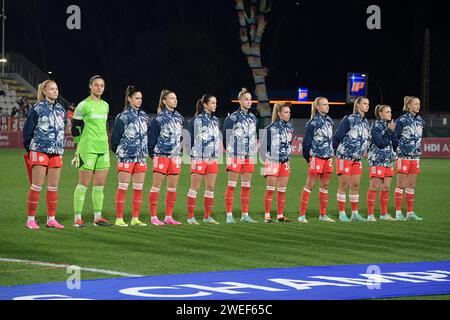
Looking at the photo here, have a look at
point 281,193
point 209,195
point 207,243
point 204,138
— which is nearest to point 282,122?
point 281,193

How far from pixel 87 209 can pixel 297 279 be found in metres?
8.24

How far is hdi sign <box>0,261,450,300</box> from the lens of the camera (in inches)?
358

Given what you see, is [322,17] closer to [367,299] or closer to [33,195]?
[33,195]

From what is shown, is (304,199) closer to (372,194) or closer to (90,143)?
(372,194)

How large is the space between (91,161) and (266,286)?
5697mm

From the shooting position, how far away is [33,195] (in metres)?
14.5

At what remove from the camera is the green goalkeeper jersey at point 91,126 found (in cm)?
1480

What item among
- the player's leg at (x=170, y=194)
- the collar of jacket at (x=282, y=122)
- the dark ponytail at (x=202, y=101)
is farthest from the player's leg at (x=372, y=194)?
the player's leg at (x=170, y=194)

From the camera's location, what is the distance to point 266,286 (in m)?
9.73

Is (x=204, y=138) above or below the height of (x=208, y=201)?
above

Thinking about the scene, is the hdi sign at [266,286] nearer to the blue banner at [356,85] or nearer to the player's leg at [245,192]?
the player's leg at [245,192]

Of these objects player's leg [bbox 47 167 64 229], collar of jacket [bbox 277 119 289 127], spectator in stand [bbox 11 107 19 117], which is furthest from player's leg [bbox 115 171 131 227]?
spectator in stand [bbox 11 107 19 117]

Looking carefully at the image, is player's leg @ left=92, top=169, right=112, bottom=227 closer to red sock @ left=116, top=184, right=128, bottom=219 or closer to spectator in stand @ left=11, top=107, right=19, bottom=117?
red sock @ left=116, top=184, right=128, bottom=219

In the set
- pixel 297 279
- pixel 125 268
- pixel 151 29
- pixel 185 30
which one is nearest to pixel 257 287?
pixel 297 279
